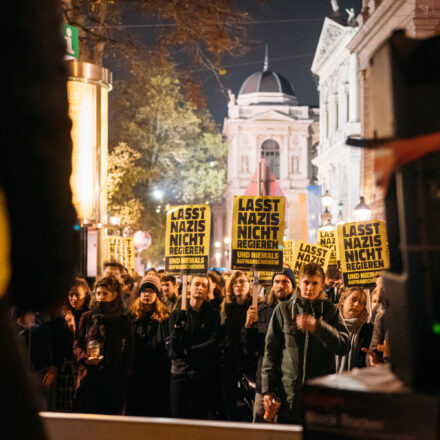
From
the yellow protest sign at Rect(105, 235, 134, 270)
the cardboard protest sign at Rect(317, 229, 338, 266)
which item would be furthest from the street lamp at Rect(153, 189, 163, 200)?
the cardboard protest sign at Rect(317, 229, 338, 266)

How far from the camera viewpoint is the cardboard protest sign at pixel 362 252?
372 inches

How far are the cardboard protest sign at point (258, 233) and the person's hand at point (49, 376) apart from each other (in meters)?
2.73

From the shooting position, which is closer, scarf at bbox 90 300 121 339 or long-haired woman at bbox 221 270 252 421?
scarf at bbox 90 300 121 339

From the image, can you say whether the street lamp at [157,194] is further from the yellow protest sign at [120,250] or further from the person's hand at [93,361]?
the person's hand at [93,361]

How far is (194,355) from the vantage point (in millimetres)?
7359

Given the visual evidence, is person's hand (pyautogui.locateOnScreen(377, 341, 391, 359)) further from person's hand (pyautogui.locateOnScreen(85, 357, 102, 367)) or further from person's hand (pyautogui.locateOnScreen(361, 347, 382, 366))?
person's hand (pyautogui.locateOnScreen(85, 357, 102, 367))

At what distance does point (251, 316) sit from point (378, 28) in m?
24.3

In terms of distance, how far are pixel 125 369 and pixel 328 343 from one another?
7.41 ft

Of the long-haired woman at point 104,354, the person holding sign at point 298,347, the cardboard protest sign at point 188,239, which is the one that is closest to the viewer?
the person holding sign at point 298,347

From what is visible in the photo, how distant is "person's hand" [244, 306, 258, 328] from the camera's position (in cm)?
769

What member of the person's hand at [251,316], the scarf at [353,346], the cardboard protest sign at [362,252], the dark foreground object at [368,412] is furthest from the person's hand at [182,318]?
the dark foreground object at [368,412]

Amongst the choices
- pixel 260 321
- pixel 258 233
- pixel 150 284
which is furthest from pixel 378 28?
pixel 150 284

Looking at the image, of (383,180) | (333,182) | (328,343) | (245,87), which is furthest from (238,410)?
(245,87)

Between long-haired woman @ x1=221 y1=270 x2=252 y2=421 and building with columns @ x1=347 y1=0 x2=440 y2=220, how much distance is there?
1075cm
